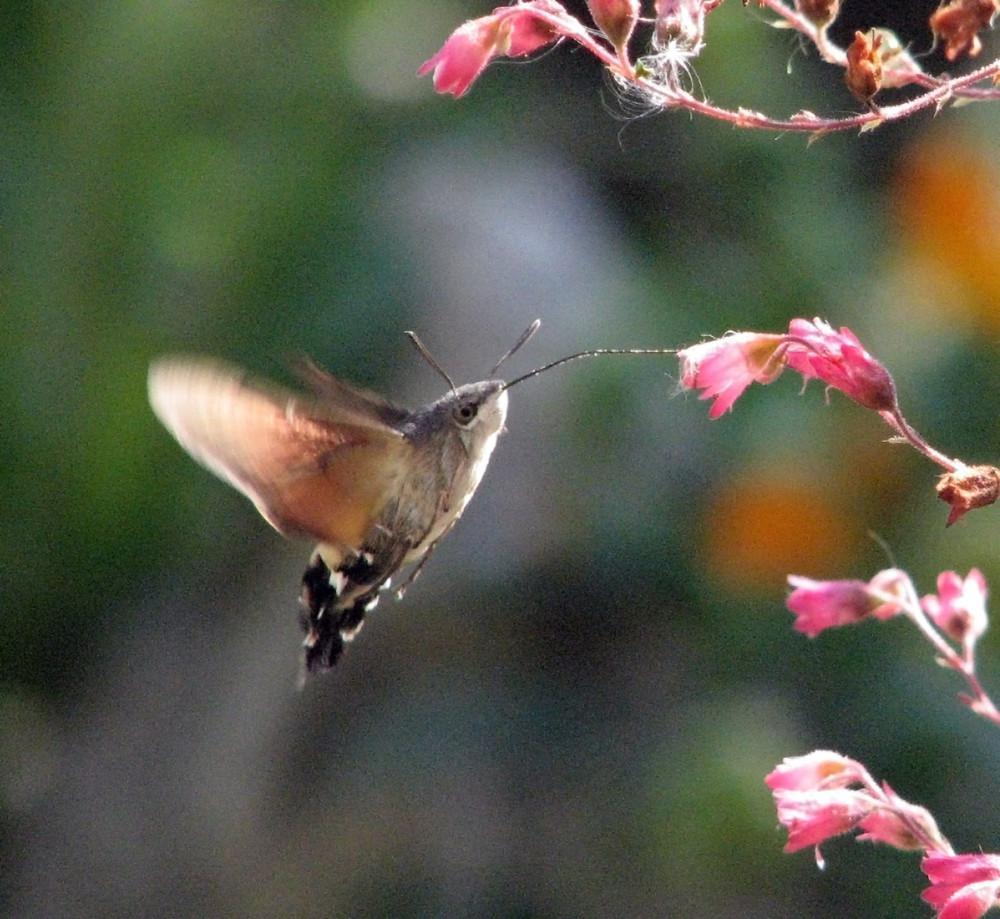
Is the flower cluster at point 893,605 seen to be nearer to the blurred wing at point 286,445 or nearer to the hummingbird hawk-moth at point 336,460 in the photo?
the hummingbird hawk-moth at point 336,460

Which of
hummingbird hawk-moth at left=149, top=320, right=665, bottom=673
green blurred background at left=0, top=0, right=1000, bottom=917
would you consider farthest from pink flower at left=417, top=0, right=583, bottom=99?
green blurred background at left=0, top=0, right=1000, bottom=917

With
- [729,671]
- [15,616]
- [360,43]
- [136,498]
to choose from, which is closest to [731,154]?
[360,43]

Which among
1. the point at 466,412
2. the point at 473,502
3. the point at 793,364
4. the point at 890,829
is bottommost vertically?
the point at 473,502

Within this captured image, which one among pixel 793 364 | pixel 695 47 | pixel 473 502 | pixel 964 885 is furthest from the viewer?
pixel 473 502

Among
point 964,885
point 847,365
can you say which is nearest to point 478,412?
point 847,365

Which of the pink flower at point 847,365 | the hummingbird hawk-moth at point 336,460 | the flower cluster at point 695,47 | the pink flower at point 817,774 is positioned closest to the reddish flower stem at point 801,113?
the flower cluster at point 695,47

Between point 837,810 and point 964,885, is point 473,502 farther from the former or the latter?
point 964,885

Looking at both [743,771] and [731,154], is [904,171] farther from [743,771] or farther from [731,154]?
[743,771]

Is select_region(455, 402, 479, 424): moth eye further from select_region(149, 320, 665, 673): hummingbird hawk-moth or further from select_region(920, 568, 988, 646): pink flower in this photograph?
select_region(920, 568, 988, 646): pink flower
